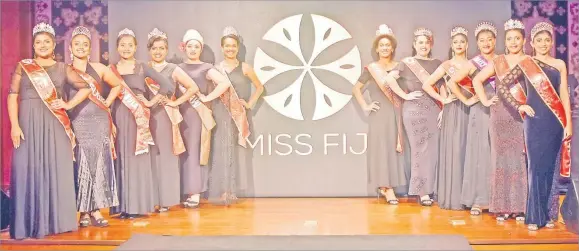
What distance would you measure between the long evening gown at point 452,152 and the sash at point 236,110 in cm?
141

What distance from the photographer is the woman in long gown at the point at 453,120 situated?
16.3ft

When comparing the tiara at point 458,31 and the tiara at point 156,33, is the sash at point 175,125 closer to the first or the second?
the tiara at point 156,33

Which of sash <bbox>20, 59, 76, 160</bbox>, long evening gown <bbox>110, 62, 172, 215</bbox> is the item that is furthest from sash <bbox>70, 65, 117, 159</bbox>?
sash <bbox>20, 59, 76, 160</bbox>

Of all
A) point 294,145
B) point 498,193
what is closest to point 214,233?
point 294,145

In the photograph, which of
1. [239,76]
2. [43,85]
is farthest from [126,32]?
[239,76]

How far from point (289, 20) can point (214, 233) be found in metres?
1.62

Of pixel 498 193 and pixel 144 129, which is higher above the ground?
pixel 144 129

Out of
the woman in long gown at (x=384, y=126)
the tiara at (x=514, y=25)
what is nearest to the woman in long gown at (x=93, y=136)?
the woman in long gown at (x=384, y=126)

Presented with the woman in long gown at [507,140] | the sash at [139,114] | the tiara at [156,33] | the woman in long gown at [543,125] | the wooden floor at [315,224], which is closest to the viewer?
the wooden floor at [315,224]

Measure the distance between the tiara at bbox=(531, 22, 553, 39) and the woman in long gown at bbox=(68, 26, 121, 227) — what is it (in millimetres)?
2835

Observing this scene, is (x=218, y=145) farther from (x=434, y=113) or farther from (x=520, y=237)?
(x=520, y=237)

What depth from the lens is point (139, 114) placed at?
4930 millimetres

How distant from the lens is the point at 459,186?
16.5 feet

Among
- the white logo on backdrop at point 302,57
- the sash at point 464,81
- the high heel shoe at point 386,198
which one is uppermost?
the white logo on backdrop at point 302,57
